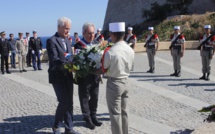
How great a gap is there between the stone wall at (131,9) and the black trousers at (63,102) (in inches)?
1548

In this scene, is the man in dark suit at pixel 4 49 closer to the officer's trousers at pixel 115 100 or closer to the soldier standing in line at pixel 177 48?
the soldier standing in line at pixel 177 48

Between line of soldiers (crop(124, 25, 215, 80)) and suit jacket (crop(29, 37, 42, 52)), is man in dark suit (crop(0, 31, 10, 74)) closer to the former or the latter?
suit jacket (crop(29, 37, 42, 52))

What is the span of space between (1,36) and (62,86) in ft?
29.5

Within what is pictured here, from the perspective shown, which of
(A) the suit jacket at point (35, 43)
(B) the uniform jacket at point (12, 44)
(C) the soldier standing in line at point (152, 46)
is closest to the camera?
(C) the soldier standing in line at point (152, 46)

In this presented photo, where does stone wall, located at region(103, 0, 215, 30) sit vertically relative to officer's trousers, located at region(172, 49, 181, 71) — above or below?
above

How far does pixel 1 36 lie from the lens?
13180 mm

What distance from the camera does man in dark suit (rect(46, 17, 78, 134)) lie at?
5035 millimetres

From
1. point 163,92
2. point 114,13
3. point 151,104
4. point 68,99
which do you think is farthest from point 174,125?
point 114,13

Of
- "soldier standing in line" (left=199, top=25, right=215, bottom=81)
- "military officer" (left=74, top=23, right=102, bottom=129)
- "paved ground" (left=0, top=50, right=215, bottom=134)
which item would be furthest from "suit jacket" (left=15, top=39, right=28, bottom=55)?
"military officer" (left=74, top=23, right=102, bottom=129)

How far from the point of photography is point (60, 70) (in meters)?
5.10

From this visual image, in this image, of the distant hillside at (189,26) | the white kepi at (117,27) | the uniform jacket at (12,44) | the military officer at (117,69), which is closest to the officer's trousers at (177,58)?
the uniform jacket at (12,44)

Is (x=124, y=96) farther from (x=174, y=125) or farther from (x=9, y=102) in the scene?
(x=9, y=102)

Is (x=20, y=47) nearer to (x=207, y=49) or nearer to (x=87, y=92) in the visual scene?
(x=207, y=49)

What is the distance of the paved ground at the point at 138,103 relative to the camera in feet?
19.4
